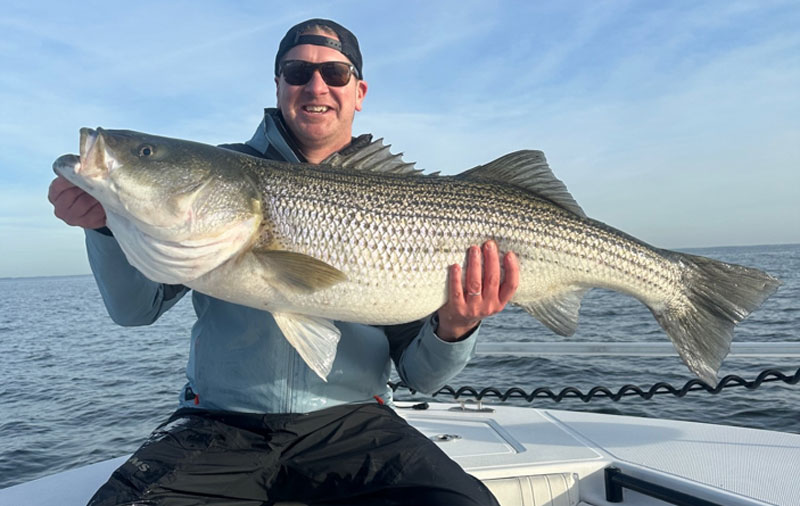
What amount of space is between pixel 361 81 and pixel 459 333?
2.11m


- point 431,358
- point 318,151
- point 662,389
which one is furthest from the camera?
point 662,389

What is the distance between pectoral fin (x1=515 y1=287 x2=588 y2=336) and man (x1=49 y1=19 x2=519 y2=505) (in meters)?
0.30

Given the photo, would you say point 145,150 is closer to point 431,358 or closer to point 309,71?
point 309,71

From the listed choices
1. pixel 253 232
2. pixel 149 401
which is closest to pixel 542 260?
pixel 253 232

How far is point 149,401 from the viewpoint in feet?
38.3

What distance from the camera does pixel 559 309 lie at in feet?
10.4

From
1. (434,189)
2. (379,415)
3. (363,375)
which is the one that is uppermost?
(434,189)

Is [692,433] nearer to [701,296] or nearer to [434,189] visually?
[701,296]

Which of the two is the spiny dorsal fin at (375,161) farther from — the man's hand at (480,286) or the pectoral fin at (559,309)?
the pectoral fin at (559,309)

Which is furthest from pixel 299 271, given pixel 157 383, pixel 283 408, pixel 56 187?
pixel 157 383

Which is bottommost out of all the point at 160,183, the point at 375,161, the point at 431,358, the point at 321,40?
the point at 431,358

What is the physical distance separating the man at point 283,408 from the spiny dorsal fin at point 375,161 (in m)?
0.62

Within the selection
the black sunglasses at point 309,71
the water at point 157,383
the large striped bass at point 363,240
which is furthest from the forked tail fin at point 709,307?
the black sunglasses at point 309,71

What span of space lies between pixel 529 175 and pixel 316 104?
149 cm
